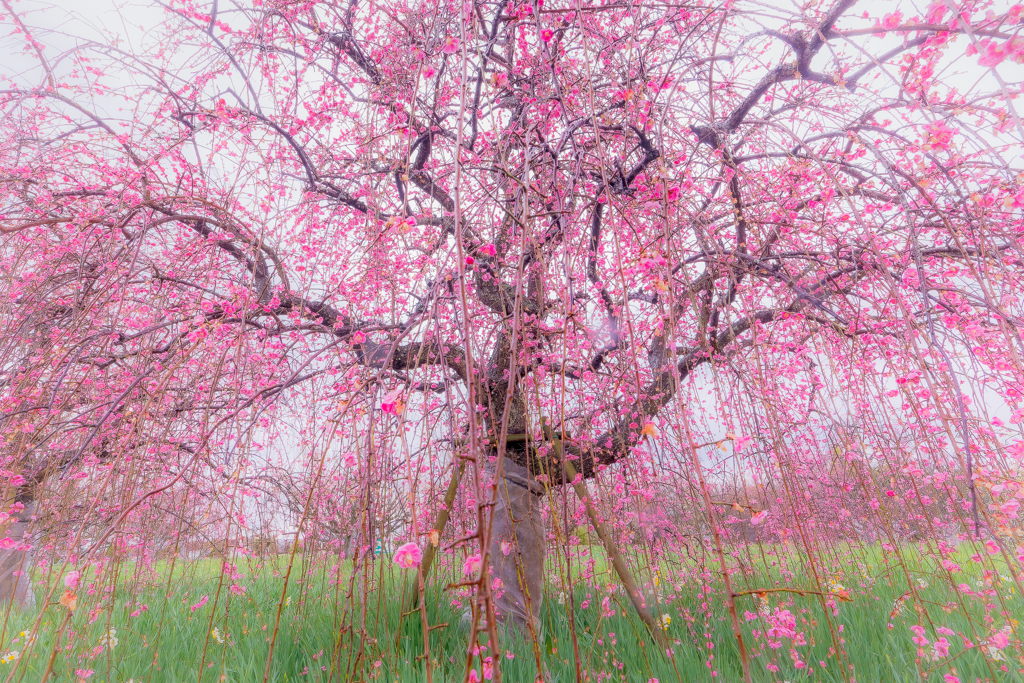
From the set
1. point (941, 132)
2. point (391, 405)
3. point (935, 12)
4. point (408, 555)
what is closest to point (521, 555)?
point (391, 405)

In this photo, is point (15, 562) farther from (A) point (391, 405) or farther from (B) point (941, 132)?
(B) point (941, 132)

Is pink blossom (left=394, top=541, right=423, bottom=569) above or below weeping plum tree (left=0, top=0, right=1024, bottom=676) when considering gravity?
below

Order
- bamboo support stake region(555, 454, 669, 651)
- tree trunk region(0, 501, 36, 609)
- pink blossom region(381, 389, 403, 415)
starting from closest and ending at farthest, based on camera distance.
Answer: pink blossom region(381, 389, 403, 415)
bamboo support stake region(555, 454, 669, 651)
tree trunk region(0, 501, 36, 609)

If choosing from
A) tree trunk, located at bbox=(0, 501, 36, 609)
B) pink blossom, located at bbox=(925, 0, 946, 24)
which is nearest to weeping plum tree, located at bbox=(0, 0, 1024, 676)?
pink blossom, located at bbox=(925, 0, 946, 24)

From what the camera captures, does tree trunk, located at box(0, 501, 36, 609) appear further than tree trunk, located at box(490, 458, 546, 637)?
Yes

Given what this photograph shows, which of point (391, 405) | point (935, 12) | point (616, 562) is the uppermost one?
point (935, 12)

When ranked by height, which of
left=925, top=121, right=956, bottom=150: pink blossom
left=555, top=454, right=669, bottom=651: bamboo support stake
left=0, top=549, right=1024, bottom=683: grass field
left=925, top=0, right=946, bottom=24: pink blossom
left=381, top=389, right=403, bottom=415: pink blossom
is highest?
left=925, top=0, right=946, bottom=24: pink blossom

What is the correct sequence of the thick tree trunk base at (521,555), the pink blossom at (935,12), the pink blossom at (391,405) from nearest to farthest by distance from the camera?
1. the pink blossom at (391,405)
2. the pink blossom at (935,12)
3. the thick tree trunk base at (521,555)

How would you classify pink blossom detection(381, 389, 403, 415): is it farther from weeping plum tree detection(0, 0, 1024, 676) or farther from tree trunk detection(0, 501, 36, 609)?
tree trunk detection(0, 501, 36, 609)

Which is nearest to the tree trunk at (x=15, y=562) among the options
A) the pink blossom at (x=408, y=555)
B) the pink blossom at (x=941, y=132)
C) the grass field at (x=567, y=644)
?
the grass field at (x=567, y=644)

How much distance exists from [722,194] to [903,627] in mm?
2625

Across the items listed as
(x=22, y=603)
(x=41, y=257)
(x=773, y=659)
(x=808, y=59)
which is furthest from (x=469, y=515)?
(x=22, y=603)

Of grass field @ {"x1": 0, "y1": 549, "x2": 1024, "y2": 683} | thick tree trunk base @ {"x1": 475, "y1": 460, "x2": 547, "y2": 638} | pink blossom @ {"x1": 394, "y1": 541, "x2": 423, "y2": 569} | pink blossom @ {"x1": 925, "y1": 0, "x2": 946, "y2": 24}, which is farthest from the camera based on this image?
thick tree trunk base @ {"x1": 475, "y1": 460, "x2": 547, "y2": 638}

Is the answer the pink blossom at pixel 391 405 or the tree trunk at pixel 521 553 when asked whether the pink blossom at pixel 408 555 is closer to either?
the pink blossom at pixel 391 405
